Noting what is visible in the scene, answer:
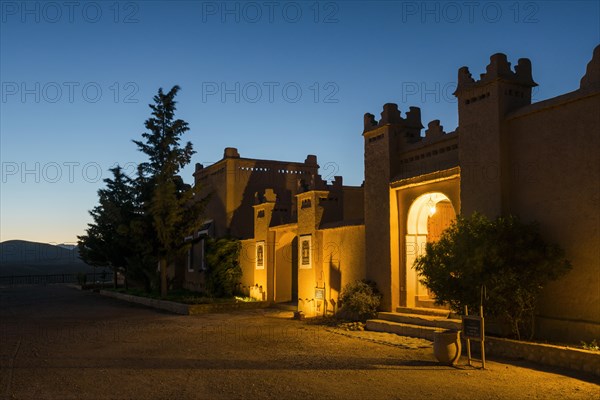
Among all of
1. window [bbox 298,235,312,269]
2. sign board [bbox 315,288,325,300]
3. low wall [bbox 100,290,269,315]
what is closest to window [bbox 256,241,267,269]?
low wall [bbox 100,290,269,315]

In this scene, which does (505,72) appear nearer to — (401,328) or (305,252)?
(401,328)

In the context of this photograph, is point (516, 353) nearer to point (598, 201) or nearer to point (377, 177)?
point (598, 201)

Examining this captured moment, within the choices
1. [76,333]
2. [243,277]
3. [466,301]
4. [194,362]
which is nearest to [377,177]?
[466,301]

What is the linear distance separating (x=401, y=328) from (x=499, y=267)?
4271 millimetres

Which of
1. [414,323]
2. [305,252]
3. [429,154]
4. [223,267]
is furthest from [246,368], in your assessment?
[223,267]

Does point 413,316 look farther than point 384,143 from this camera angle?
No

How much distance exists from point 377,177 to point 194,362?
8847 millimetres

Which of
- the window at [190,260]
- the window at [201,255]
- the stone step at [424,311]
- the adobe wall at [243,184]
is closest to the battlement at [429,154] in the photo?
the stone step at [424,311]

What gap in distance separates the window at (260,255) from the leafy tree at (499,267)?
13.4 metres

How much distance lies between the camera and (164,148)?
25.5 meters

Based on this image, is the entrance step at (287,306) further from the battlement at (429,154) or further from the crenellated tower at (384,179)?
the battlement at (429,154)

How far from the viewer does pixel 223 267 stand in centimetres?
Answer: 2612

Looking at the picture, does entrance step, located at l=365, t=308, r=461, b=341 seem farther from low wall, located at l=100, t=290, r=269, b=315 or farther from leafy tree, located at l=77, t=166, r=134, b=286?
leafy tree, located at l=77, t=166, r=134, b=286

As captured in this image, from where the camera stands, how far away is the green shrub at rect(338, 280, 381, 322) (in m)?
16.5
